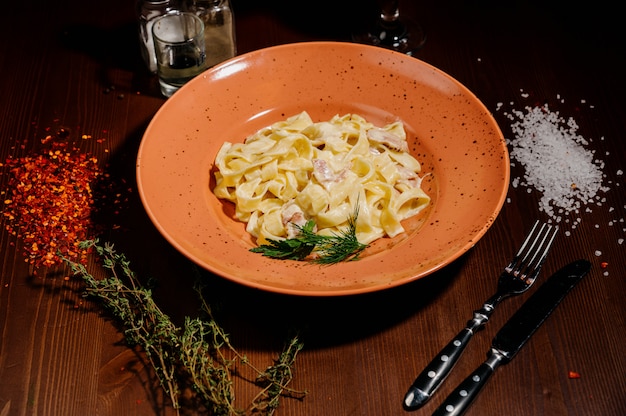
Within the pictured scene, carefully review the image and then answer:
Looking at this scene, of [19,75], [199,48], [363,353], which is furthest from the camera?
[19,75]

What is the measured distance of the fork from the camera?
230 cm

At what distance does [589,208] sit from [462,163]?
67 cm

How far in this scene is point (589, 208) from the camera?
9.58 ft

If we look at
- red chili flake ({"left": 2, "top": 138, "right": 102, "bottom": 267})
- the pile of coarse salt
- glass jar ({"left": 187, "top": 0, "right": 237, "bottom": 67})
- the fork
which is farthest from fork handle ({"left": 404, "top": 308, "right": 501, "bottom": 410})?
glass jar ({"left": 187, "top": 0, "right": 237, "bottom": 67})

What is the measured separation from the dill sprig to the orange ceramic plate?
4cm

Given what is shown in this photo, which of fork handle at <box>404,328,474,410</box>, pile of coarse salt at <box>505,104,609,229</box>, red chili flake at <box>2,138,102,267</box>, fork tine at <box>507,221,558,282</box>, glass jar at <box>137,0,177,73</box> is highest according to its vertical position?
glass jar at <box>137,0,177,73</box>

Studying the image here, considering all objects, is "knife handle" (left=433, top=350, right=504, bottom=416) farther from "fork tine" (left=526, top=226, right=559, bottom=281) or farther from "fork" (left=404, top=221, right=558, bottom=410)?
"fork tine" (left=526, top=226, right=559, bottom=281)

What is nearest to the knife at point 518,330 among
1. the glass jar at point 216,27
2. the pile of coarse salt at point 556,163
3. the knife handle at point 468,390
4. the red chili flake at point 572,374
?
the knife handle at point 468,390

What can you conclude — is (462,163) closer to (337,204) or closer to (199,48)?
(337,204)

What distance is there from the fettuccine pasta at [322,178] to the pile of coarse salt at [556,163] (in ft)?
1.99

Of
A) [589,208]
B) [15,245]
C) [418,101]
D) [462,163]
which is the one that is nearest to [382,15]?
[418,101]

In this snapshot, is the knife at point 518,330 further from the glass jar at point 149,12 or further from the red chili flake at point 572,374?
the glass jar at point 149,12

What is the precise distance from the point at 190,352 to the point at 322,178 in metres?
0.89

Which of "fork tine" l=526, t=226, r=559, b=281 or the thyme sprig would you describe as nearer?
the thyme sprig
